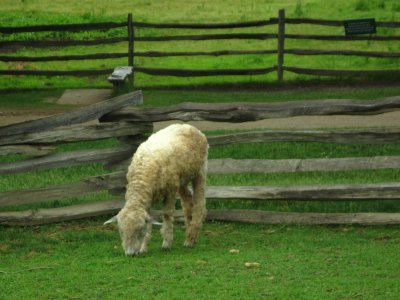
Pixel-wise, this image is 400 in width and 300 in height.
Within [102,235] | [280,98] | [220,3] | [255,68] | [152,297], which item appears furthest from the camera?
[220,3]

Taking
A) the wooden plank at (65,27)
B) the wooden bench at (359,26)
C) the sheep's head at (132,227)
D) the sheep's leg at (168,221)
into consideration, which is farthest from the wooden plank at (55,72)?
the sheep's head at (132,227)

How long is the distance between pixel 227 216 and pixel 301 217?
2.58 ft

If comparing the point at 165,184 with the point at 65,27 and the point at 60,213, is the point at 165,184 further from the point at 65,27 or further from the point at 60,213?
the point at 65,27

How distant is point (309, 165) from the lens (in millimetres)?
10344

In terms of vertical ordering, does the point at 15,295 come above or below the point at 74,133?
below

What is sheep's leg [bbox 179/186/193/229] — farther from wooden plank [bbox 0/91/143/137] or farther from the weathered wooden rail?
wooden plank [bbox 0/91/143/137]

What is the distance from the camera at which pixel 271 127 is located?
15648mm

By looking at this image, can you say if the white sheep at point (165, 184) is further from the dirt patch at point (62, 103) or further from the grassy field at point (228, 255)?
the dirt patch at point (62, 103)

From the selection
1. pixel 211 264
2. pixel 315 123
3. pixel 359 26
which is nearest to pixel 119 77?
pixel 315 123

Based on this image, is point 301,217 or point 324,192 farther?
point 301,217

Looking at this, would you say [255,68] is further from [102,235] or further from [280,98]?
[102,235]

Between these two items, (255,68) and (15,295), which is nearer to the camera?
(15,295)

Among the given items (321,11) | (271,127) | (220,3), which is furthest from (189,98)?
(220,3)

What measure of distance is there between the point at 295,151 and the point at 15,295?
6.72m
